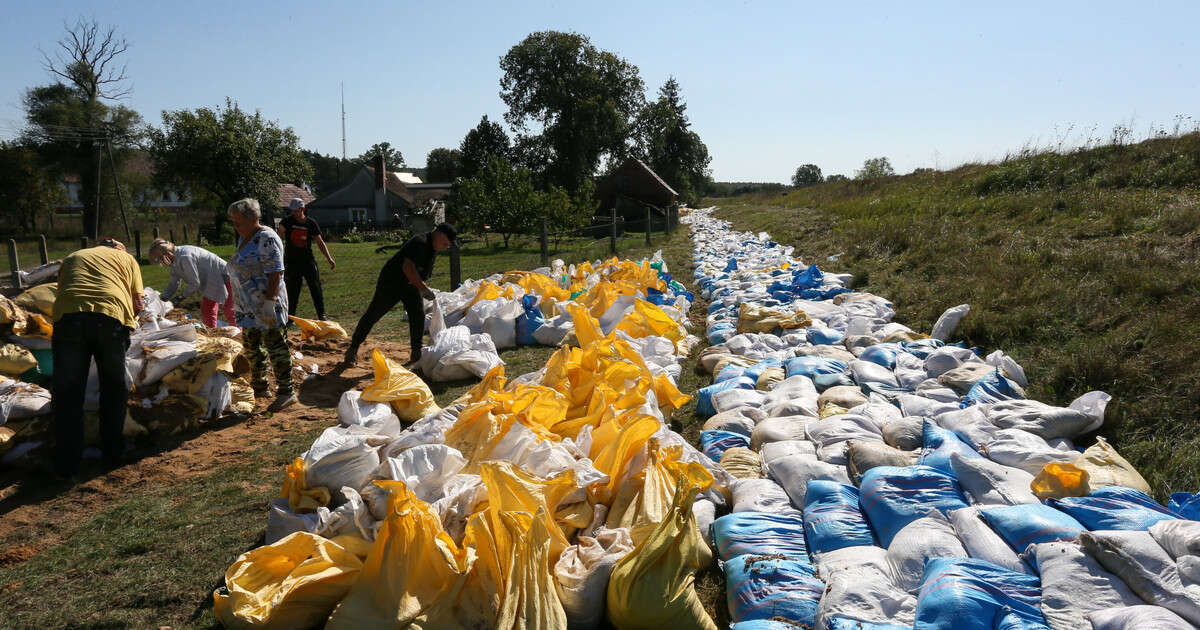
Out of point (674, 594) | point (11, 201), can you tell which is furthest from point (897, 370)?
point (11, 201)

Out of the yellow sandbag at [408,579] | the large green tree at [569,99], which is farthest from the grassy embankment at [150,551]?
the large green tree at [569,99]

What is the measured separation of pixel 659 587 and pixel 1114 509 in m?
1.49

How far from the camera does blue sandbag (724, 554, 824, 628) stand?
1.94 metres

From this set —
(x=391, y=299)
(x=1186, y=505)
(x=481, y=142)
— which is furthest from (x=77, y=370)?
(x=481, y=142)

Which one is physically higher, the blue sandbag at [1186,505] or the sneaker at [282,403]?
the blue sandbag at [1186,505]

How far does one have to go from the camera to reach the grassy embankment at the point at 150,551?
90.4 inches

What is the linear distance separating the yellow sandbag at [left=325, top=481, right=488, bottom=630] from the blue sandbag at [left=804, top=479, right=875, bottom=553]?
1155 mm

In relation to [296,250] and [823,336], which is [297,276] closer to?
[296,250]

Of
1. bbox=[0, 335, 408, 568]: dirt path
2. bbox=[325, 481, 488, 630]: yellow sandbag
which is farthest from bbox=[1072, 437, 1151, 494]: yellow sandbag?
bbox=[0, 335, 408, 568]: dirt path

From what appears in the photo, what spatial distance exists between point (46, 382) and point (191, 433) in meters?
0.89

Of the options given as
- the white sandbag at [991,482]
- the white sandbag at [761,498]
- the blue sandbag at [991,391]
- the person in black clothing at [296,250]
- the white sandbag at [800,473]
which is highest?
the person in black clothing at [296,250]

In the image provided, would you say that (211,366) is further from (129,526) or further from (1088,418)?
(1088,418)

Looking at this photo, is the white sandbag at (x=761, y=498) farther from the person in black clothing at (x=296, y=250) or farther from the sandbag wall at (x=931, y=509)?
the person in black clothing at (x=296, y=250)

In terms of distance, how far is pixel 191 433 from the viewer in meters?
3.94
